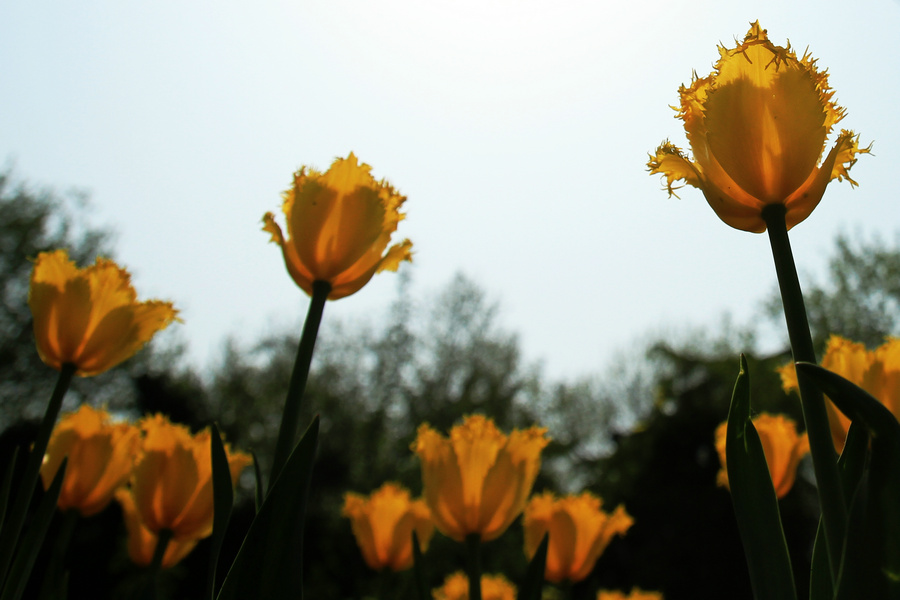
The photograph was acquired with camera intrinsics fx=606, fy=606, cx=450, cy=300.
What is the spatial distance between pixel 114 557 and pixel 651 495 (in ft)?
21.3

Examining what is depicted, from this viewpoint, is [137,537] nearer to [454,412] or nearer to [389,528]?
[389,528]

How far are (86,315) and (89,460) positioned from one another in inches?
25.7

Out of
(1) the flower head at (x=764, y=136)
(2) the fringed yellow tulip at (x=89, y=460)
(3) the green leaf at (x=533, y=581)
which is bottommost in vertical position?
(3) the green leaf at (x=533, y=581)

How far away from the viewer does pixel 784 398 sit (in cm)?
1041

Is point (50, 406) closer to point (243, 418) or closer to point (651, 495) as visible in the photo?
point (651, 495)

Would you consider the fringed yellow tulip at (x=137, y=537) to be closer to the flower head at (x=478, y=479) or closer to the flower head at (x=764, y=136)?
the flower head at (x=478, y=479)

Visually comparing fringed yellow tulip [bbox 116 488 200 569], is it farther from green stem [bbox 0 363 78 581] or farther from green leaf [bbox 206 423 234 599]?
green leaf [bbox 206 423 234 599]

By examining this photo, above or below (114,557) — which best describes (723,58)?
above

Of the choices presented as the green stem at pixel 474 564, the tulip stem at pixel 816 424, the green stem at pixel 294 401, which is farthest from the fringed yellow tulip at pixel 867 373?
the green stem at pixel 294 401

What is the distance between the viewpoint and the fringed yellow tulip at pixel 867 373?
4.94 feet

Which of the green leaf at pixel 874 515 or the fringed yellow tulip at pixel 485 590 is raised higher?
the green leaf at pixel 874 515

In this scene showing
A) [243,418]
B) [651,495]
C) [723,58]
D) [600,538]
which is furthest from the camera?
[243,418]

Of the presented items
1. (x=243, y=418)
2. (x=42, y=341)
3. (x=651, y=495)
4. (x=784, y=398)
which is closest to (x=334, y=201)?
(x=42, y=341)

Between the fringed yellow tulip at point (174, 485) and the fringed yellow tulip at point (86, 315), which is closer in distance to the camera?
the fringed yellow tulip at point (86, 315)
